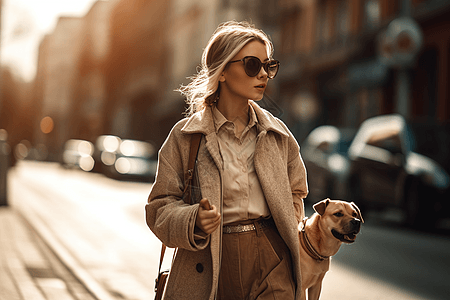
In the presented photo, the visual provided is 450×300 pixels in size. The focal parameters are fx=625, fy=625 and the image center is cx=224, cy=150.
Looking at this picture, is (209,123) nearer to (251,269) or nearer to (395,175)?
(251,269)

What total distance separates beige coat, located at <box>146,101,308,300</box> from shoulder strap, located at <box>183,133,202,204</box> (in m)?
0.03

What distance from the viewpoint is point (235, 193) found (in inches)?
107

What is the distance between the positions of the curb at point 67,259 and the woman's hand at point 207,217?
3.55 meters

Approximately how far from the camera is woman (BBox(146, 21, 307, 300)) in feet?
8.68

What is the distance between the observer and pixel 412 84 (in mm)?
23234

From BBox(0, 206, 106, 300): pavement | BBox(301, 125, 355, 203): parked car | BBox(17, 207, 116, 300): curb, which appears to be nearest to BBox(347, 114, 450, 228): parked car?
BBox(301, 125, 355, 203): parked car

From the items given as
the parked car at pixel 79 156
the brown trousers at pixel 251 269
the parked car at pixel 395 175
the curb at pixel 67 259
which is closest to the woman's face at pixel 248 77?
the brown trousers at pixel 251 269

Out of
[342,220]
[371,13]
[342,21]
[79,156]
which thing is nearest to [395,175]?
[342,220]

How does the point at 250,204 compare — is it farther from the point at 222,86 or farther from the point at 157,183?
the point at 222,86

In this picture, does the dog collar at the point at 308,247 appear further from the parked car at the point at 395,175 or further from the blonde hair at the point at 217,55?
the parked car at the point at 395,175

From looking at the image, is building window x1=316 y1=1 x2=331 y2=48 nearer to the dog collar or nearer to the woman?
the dog collar

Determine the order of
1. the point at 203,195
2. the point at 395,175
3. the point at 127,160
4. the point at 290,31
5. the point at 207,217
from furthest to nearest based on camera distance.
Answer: the point at 290,31, the point at 127,160, the point at 395,175, the point at 203,195, the point at 207,217

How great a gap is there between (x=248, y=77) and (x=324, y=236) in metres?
0.93

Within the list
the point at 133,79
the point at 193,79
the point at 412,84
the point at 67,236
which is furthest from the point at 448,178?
the point at 133,79
